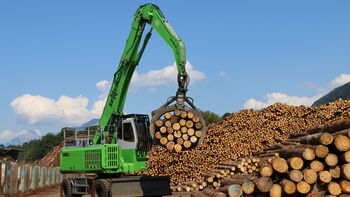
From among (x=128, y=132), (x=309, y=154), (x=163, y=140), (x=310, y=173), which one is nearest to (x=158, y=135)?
(x=163, y=140)

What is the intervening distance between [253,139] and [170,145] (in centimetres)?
947

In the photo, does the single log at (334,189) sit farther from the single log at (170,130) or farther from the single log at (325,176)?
the single log at (170,130)

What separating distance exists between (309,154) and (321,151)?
29 centimetres

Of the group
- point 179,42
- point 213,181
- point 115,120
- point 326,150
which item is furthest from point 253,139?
point 326,150

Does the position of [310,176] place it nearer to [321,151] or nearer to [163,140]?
[321,151]

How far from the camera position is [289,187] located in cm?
977

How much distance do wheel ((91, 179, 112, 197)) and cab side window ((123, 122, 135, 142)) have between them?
67.1 inches

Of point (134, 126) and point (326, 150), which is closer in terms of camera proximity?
point (326, 150)

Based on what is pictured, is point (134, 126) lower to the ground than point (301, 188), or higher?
higher

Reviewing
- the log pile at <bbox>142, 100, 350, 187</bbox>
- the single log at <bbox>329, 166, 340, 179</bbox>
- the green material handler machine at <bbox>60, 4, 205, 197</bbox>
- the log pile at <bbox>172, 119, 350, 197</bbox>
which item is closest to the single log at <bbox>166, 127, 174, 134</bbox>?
the green material handler machine at <bbox>60, 4, 205, 197</bbox>

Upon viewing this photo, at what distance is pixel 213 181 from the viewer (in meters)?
16.6

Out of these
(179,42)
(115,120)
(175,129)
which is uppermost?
(179,42)

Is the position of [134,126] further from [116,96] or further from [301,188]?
[301,188]

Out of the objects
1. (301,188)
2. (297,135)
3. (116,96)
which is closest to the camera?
(301,188)
